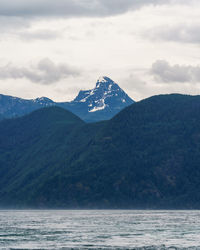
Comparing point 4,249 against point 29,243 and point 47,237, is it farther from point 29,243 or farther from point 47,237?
point 47,237

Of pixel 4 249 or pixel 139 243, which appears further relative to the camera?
pixel 139 243

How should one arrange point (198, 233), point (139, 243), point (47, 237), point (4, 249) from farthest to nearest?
point (198, 233)
point (47, 237)
point (139, 243)
point (4, 249)

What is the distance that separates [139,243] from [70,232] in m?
38.4

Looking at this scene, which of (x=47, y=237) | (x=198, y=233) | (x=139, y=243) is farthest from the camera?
(x=198, y=233)

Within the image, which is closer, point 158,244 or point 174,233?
point 158,244

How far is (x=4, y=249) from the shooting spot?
120 meters

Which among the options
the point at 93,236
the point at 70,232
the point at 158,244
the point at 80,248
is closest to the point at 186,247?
the point at 158,244

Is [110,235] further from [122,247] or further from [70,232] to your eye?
[122,247]

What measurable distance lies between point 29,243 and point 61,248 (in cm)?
1394

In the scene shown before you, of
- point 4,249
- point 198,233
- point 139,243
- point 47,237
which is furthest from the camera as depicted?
point 198,233

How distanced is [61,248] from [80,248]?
3938 millimetres

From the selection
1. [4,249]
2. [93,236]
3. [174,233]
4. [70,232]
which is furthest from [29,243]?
[174,233]

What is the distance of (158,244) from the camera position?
12712 cm

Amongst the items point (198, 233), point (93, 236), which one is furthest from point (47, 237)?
point (198, 233)
